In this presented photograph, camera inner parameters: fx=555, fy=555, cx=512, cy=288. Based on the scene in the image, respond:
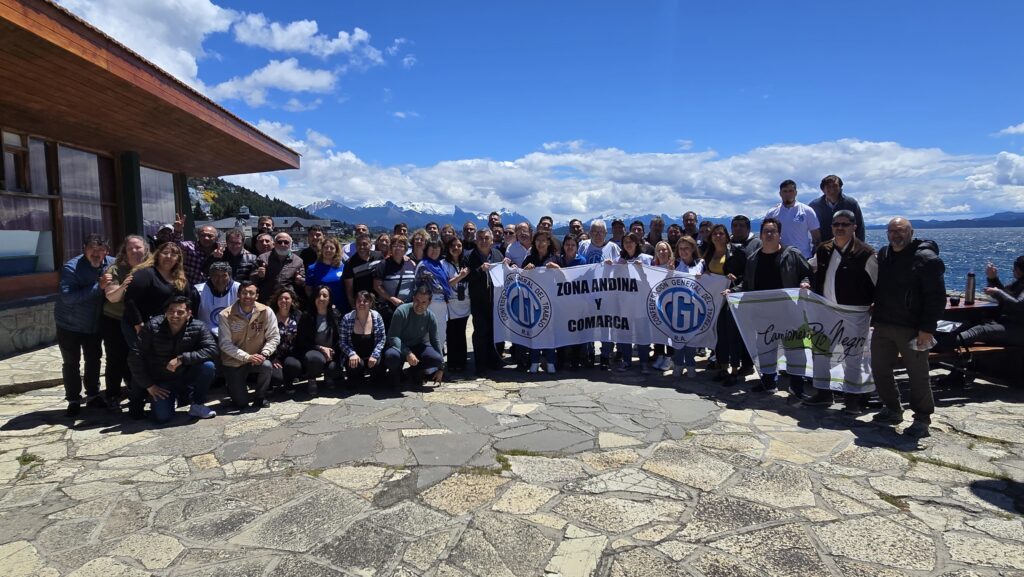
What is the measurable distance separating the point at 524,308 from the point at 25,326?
7775 millimetres

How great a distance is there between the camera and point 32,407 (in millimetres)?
5848

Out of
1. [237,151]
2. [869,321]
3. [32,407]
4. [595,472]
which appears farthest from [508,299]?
[237,151]

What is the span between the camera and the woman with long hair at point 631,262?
24.3ft

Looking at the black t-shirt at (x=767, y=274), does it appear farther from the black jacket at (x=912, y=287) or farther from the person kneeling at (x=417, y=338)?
the person kneeling at (x=417, y=338)

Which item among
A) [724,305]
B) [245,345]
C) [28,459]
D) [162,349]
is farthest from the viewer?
[724,305]

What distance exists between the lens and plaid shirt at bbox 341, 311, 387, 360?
248 inches

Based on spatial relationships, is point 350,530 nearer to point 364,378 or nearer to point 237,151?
point 364,378

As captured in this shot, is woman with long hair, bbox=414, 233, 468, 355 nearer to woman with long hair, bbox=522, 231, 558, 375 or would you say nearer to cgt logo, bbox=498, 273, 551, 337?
cgt logo, bbox=498, 273, 551, 337

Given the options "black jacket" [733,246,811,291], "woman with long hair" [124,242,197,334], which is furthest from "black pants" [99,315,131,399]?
"black jacket" [733,246,811,291]

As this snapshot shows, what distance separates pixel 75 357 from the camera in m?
5.46

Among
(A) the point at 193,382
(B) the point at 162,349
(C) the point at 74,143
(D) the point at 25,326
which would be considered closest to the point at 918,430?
(A) the point at 193,382

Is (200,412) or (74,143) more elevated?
(74,143)

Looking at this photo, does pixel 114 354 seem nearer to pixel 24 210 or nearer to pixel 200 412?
pixel 200 412

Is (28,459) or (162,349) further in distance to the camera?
(162,349)
